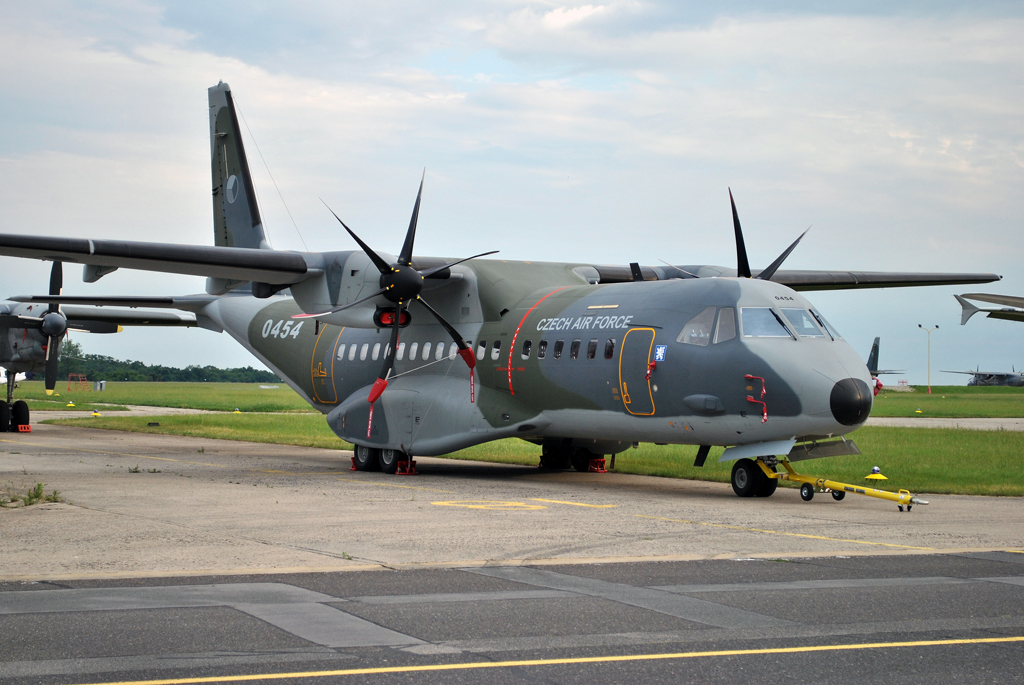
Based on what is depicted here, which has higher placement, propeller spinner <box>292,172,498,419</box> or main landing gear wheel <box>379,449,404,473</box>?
propeller spinner <box>292,172,498,419</box>

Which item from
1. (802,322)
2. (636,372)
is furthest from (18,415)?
(802,322)

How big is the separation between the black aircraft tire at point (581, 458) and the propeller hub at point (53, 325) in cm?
1828

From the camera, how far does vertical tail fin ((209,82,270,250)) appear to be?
2520cm

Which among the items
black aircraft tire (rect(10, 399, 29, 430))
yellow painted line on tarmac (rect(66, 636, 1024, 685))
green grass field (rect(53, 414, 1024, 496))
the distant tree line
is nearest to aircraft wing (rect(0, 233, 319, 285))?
green grass field (rect(53, 414, 1024, 496))

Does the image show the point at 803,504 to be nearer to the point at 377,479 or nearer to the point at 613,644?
the point at 377,479

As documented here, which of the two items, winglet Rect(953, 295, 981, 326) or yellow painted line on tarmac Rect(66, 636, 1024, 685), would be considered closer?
yellow painted line on tarmac Rect(66, 636, 1024, 685)

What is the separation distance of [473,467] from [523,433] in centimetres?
478

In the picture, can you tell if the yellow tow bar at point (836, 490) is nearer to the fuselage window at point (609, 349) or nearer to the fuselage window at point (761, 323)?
the fuselage window at point (761, 323)

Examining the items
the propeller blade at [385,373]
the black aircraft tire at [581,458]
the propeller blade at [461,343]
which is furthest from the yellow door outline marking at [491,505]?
the black aircraft tire at [581,458]

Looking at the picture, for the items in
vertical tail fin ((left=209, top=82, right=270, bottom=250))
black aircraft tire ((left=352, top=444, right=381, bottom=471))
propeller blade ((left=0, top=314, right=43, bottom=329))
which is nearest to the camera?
black aircraft tire ((left=352, top=444, right=381, bottom=471))

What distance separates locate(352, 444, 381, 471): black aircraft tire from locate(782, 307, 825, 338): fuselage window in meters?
9.38

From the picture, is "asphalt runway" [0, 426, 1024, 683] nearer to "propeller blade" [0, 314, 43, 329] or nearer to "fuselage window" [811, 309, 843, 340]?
"fuselage window" [811, 309, 843, 340]

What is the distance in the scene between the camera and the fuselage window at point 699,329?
51.4 feet

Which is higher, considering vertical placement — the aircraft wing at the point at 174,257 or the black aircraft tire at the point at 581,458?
the aircraft wing at the point at 174,257
